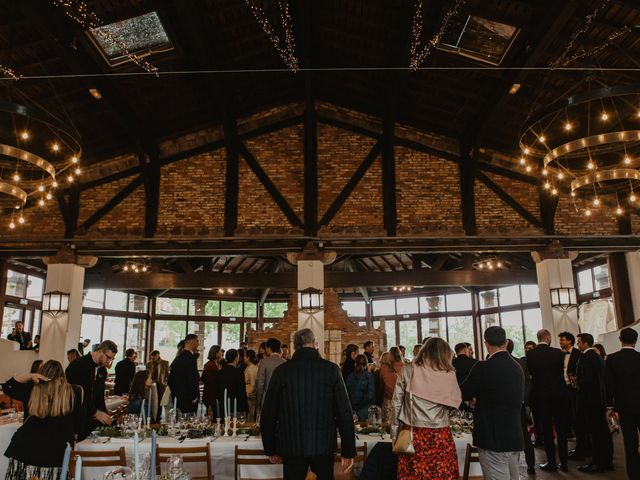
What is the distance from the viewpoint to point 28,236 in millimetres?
10602

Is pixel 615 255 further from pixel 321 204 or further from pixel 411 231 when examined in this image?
pixel 321 204

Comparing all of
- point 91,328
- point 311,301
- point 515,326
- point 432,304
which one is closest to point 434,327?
point 432,304

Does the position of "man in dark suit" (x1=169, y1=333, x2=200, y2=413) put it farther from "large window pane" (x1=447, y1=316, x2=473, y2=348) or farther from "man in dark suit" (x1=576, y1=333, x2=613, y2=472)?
"large window pane" (x1=447, y1=316, x2=473, y2=348)

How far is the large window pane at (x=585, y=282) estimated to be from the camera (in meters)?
14.5

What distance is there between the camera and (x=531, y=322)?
54.7 feet

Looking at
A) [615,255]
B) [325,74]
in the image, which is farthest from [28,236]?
[615,255]

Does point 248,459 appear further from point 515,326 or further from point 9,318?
point 515,326

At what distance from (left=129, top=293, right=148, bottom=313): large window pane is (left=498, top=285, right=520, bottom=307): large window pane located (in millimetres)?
12380

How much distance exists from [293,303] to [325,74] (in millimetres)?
7344

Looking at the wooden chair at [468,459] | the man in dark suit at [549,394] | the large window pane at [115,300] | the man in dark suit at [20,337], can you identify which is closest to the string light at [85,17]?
the wooden chair at [468,459]

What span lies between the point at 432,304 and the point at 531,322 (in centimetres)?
387

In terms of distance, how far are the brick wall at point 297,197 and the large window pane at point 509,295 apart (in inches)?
271

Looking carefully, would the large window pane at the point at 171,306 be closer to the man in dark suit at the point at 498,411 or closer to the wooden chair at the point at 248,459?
the wooden chair at the point at 248,459

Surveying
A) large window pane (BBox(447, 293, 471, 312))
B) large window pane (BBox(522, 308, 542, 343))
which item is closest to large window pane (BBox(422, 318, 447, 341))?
large window pane (BBox(447, 293, 471, 312))
